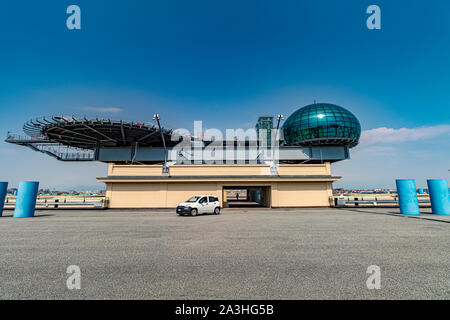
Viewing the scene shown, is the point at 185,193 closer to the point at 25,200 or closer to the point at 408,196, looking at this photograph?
the point at 25,200

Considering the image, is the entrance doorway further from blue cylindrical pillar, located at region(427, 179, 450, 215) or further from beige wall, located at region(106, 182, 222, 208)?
blue cylindrical pillar, located at region(427, 179, 450, 215)

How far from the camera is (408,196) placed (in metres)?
15.0

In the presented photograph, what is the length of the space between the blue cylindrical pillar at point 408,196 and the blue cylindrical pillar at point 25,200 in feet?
93.4

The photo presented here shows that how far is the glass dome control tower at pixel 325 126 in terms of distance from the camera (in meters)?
38.2

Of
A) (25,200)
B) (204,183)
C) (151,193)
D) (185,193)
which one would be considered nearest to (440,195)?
(204,183)

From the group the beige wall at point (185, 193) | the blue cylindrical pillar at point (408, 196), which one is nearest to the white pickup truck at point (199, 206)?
the beige wall at point (185, 193)

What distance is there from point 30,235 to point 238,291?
10084 mm

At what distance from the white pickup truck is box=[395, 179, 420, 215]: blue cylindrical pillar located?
48.8 feet

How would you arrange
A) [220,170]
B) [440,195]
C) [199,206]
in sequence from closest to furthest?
[440,195], [199,206], [220,170]

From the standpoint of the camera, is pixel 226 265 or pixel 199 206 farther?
pixel 199 206

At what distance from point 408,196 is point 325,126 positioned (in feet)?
83.9

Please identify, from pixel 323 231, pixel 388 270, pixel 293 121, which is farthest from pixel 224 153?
pixel 388 270

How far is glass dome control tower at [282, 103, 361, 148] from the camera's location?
125ft
